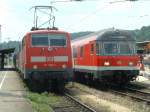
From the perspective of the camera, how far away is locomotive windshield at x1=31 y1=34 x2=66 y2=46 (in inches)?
938

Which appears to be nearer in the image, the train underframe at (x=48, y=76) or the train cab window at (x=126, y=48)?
the train underframe at (x=48, y=76)

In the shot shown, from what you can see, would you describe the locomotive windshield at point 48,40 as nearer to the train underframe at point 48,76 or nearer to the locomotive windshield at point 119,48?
the train underframe at point 48,76

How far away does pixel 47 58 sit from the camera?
2345 cm

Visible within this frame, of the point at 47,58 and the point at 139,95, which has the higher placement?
the point at 47,58

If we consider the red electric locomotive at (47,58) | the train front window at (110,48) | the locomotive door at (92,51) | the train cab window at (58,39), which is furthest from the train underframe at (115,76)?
the train cab window at (58,39)

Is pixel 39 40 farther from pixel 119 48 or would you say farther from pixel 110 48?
pixel 119 48

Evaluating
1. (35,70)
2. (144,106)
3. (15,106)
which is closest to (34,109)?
(15,106)

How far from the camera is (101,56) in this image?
2602 cm

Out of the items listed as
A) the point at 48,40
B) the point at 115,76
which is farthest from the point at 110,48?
the point at 48,40

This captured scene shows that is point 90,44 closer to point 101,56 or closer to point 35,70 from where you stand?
point 101,56

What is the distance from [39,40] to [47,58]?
1016 mm

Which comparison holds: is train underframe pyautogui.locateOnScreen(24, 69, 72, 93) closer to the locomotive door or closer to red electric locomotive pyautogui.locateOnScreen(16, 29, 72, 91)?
red electric locomotive pyautogui.locateOnScreen(16, 29, 72, 91)

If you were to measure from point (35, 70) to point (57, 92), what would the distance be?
6.70 ft

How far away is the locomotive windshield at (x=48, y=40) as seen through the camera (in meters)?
23.8
